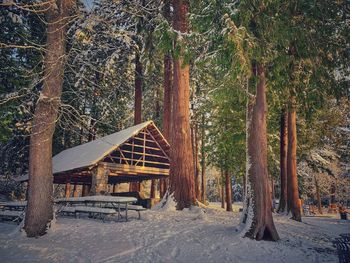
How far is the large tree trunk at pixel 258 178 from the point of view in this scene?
331 inches

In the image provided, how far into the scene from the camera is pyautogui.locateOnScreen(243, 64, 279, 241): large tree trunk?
27.6 feet

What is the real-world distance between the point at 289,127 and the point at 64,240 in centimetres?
1244

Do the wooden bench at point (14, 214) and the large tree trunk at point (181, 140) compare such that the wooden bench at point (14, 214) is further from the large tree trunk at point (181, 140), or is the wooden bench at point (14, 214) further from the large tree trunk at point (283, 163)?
the large tree trunk at point (283, 163)

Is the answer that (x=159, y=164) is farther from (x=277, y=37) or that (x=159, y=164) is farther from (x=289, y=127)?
(x=277, y=37)

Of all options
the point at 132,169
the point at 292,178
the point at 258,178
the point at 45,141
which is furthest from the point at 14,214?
the point at 292,178

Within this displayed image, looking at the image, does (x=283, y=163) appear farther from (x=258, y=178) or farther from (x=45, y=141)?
(x=45, y=141)

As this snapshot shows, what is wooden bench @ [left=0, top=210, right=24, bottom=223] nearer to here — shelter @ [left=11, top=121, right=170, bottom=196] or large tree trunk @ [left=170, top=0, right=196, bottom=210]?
shelter @ [left=11, top=121, right=170, bottom=196]

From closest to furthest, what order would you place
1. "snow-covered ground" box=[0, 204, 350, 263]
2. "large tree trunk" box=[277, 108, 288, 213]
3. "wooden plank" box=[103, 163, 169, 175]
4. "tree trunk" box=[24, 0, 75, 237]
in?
"snow-covered ground" box=[0, 204, 350, 263] → "tree trunk" box=[24, 0, 75, 237] → "large tree trunk" box=[277, 108, 288, 213] → "wooden plank" box=[103, 163, 169, 175]

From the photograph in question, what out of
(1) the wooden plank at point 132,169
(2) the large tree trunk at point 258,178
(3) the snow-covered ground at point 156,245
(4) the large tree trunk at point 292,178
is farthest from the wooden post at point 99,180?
(4) the large tree trunk at point 292,178

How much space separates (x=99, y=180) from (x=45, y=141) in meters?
7.75

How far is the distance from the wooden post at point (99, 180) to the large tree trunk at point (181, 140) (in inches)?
184

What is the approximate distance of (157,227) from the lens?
31.4 feet

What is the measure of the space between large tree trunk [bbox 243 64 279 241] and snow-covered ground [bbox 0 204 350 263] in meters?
0.44

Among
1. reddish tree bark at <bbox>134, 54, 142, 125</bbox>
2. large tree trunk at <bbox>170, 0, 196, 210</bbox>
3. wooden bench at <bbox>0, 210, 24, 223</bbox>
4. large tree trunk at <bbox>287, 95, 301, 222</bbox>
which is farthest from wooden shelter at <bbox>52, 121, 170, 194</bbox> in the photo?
large tree trunk at <bbox>287, 95, 301, 222</bbox>
